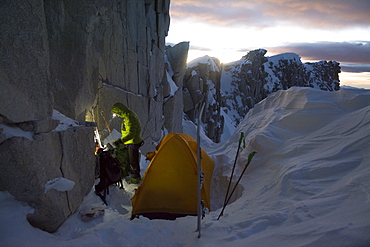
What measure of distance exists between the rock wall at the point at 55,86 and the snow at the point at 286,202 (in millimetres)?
309

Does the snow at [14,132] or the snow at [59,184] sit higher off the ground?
the snow at [14,132]

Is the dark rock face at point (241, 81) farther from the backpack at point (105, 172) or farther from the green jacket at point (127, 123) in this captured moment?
the backpack at point (105, 172)

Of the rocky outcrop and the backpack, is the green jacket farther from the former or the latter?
the rocky outcrop

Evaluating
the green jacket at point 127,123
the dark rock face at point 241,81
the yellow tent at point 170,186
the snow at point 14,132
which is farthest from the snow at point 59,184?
the dark rock face at point 241,81

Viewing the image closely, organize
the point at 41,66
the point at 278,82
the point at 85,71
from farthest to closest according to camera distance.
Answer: the point at 278,82
the point at 85,71
the point at 41,66

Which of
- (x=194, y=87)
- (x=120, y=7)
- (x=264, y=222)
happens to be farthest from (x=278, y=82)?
(x=264, y=222)

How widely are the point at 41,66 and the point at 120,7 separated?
691cm

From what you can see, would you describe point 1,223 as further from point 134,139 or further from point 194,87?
point 194,87

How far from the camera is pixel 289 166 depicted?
4016 mm

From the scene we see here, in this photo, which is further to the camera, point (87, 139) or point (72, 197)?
point (87, 139)

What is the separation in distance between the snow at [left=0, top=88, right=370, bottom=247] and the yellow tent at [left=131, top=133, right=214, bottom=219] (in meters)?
0.53

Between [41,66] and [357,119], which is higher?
[41,66]

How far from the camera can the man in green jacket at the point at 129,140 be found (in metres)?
5.93

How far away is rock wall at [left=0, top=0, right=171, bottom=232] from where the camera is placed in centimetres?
265
